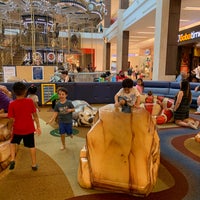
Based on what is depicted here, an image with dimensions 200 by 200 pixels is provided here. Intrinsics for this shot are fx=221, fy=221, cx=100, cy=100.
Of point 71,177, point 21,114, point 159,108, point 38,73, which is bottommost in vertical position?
point 71,177

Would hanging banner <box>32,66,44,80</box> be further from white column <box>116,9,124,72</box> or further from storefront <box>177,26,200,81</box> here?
white column <box>116,9,124,72</box>

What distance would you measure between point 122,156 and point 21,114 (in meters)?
1.49

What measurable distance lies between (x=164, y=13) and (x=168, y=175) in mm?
8335

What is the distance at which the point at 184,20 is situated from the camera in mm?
13695

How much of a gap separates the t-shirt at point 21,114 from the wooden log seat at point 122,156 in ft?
3.02

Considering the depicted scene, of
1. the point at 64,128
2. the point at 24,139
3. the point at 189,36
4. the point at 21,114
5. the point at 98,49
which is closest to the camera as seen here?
the point at 21,114

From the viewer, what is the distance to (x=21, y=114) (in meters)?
3.07

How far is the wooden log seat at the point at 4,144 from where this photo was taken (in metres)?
3.31

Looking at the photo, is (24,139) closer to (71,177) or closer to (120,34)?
(71,177)

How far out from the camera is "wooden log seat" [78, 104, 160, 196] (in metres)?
2.67

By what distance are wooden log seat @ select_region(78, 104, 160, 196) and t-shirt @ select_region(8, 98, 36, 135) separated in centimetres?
92

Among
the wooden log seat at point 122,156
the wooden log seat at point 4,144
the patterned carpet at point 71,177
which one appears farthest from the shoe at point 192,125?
the wooden log seat at point 4,144

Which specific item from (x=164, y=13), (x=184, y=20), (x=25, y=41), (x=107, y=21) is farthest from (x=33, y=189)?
(x=107, y=21)

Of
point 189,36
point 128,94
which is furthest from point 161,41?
point 128,94
